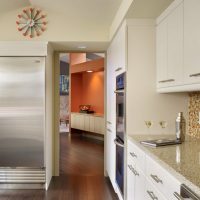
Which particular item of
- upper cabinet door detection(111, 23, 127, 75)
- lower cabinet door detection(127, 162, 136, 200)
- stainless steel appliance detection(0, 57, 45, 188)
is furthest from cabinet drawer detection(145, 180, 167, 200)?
stainless steel appliance detection(0, 57, 45, 188)

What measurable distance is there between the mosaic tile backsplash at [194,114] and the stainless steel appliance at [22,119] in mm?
1976

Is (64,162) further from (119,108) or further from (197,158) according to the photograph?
(197,158)

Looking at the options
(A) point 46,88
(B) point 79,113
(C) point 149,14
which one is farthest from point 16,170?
(B) point 79,113

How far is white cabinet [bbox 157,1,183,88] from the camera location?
7.74 feet

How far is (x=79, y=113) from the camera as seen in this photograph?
9.91 m

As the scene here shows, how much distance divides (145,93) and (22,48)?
191 centimetres

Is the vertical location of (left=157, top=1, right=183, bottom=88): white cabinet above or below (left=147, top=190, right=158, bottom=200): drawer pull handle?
Answer: above

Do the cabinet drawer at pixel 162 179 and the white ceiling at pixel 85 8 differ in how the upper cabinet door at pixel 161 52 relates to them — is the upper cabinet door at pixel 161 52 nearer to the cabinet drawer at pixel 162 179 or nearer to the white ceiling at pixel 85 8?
the white ceiling at pixel 85 8

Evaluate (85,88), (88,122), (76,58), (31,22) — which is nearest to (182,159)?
(31,22)

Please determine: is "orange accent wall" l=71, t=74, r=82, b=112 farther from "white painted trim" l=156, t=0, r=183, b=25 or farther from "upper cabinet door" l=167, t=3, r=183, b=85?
"upper cabinet door" l=167, t=3, r=183, b=85

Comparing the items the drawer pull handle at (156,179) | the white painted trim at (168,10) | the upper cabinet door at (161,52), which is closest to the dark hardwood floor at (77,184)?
the upper cabinet door at (161,52)

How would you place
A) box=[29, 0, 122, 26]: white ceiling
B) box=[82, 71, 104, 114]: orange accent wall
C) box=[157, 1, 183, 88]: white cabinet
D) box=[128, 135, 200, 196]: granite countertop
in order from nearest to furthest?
box=[128, 135, 200, 196]: granite countertop < box=[157, 1, 183, 88]: white cabinet < box=[29, 0, 122, 26]: white ceiling < box=[82, 71, 104, 114]: orange accent wall

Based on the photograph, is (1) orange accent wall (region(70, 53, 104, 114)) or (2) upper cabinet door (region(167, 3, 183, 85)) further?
(1) orange accent wall (region(70, 53, 104, 114))

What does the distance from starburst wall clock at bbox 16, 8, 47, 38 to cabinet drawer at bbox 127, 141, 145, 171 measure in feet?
7.20
